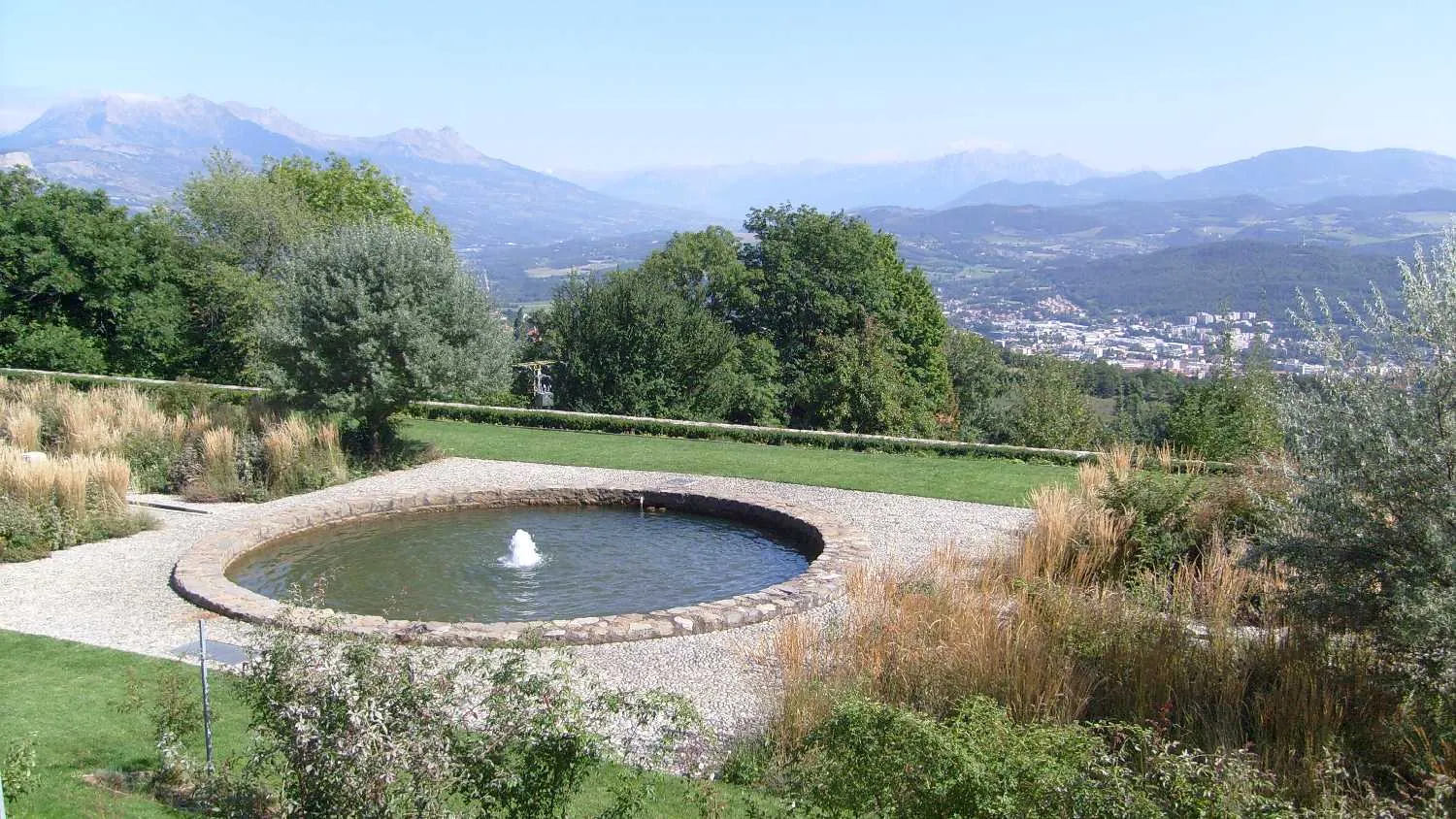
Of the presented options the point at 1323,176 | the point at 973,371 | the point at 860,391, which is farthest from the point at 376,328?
the point at 1323,176

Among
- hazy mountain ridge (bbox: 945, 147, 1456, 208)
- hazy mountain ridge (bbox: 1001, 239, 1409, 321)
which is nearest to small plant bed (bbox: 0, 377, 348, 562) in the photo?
hazy mountain ridge (bbox: 1001, 239, 1409, 321)

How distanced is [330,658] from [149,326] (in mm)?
22642

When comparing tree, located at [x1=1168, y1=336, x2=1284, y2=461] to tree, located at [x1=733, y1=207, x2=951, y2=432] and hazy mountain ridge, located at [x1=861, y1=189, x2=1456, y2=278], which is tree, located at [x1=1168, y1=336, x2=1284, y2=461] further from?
hazy mountain ridge, located at [x1=861, y1=189, x2=1456, y2=278]

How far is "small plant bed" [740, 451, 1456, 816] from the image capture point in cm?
362

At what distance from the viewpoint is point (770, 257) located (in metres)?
29.1

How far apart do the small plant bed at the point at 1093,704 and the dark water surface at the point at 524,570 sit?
2376 millimetres

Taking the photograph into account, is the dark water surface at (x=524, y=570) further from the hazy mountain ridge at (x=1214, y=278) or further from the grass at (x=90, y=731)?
the hazy mountain ridge at (x=1214, y=278)

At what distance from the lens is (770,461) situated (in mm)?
14680

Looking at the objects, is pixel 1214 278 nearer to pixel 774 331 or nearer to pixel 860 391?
pixel 774 331

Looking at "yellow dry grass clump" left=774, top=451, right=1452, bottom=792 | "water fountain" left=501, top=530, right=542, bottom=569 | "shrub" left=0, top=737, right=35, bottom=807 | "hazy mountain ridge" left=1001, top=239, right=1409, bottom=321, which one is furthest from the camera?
"hazy mountain ridge" left=1001, top=239, right=1409, bottom=321

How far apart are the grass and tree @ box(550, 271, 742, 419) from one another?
14914 mm

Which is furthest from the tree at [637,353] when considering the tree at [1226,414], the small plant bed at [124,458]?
the tree at [1226,414]

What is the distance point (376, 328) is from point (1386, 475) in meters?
11.1

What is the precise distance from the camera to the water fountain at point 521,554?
385 inches
